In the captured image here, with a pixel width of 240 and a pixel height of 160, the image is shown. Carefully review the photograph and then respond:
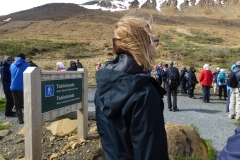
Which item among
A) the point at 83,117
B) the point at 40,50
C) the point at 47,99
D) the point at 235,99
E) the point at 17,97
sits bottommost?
the point at 235,99

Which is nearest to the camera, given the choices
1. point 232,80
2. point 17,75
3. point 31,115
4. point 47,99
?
point 31,115

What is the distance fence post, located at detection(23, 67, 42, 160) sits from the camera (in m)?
3.36

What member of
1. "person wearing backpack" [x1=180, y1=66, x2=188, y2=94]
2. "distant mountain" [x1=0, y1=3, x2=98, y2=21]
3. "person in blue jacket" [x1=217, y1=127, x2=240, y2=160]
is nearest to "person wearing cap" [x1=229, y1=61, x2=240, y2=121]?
"person wearing backpack" [x1=180, y1=66, x2=188, y2=94]

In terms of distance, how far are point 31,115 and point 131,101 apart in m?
2.17

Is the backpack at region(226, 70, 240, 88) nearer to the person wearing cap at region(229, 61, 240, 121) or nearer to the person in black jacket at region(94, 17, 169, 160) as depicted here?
the person wearing cap at region(229, 61, 240, 121)

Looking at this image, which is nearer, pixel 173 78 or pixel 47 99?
pixel 47 99

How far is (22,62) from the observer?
6.47 meters

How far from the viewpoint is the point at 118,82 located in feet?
5.32

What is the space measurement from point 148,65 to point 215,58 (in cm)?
3371

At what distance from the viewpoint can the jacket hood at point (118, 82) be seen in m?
1.57

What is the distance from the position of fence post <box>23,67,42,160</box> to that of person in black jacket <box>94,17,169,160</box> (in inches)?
70.3

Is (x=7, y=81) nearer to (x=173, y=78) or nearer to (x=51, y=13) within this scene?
(x=173, y=78)

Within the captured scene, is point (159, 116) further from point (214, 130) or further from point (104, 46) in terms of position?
point (104, 46)

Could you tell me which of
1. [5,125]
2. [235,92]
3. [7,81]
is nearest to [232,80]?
[235,92]
